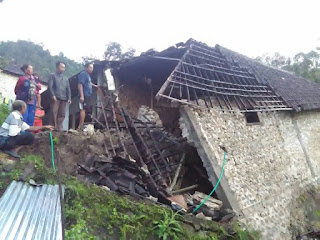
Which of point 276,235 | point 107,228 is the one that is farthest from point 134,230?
point 276,235

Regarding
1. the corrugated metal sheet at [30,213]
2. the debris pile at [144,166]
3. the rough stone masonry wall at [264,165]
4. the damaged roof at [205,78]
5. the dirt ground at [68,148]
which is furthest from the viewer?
the damaged roof at [205,78]

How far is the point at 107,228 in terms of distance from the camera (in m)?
3.51

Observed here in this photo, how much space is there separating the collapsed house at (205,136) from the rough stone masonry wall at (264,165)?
28 millimetres

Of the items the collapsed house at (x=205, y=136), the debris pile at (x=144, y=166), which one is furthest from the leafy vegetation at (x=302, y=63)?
the debris pile at (x=144, y=166)

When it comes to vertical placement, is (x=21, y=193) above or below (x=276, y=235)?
above

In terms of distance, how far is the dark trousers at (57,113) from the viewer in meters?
6.02

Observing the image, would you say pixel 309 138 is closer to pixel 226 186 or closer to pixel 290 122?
pixel 290 122

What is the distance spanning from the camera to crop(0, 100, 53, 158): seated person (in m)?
4.24

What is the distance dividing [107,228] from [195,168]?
353 cm

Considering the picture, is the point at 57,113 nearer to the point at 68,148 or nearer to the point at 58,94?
the point at 58,94

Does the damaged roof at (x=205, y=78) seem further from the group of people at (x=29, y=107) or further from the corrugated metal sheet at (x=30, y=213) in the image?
the corrugated metal sheet at (x=30, y=213)

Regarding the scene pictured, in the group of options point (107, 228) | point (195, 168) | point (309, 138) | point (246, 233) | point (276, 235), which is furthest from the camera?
point (309, 138)

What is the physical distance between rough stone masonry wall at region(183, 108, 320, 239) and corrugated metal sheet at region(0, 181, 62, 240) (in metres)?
3.47

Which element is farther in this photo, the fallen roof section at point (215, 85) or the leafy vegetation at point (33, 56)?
the leafy vegetation at point (33, 56)
